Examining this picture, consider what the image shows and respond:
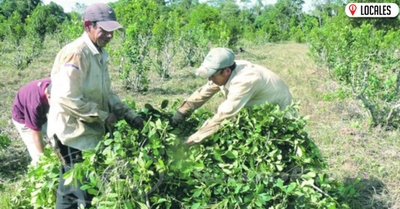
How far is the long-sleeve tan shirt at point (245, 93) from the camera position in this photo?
2.54 meters

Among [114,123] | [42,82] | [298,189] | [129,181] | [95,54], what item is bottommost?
[298,189]

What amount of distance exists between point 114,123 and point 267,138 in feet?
3.52

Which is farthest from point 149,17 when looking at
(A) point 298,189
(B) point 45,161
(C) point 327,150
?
(A) point 298,189

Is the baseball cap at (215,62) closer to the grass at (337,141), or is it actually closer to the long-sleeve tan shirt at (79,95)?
the grass at (337,141)

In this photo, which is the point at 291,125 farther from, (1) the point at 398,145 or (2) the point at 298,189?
(1) the point at 398,145

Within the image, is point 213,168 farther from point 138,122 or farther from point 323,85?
point 323,85

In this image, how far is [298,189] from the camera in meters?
2.44

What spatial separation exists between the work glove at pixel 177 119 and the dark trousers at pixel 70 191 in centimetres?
80

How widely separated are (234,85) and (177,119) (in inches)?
24.6

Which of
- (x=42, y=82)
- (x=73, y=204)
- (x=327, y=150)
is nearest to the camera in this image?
(x=73, y=204)

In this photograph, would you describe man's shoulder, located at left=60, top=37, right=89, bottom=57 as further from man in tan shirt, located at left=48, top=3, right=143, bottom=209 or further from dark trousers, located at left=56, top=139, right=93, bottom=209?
dark trousers, located at left=56, top=139, right=93, bottom=209

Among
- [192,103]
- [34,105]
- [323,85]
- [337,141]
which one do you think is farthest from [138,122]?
[323,85]

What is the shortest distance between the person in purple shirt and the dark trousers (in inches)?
28.8

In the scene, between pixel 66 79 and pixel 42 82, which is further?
pixel 42 82
